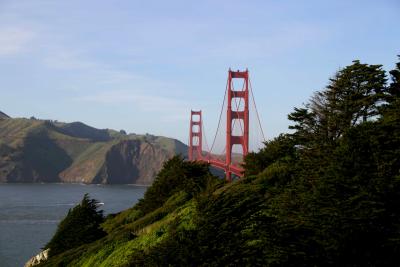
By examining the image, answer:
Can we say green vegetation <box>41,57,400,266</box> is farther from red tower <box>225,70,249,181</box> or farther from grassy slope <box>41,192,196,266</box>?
red tower <box>225,70,249,181</box>

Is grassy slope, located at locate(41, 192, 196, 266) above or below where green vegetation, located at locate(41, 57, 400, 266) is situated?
below

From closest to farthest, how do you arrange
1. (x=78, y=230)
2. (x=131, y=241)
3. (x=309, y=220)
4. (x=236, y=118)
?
(x=309, y=220), (x=131, y=241), (x=78, y=230), (x=236, y=118)

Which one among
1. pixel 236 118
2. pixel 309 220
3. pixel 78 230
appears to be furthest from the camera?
pixel 236 118

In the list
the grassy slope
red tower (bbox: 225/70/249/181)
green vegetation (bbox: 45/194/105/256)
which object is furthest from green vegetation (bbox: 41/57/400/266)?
red tower (bbox: 225/70/249/181)

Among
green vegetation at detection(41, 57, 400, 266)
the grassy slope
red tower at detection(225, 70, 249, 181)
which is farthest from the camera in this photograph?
red tower at detection(225, 70, 249, 181)

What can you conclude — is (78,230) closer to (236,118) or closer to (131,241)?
(131,241)

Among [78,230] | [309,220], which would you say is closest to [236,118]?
[78,230]

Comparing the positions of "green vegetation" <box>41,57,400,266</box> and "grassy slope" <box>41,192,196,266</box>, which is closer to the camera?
"green vegetation" <box>41,57,400,266</box>

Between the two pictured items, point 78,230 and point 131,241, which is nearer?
point 131,241

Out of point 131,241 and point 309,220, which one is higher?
point 309,220

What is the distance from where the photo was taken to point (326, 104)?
31328 mm

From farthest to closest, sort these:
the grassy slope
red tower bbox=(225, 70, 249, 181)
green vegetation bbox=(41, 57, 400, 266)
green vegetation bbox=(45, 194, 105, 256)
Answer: red tower bbox=(225, 70, 249, 181)
green vegetation bbox=(45, 194, 105, 256)
the grassy slope
green vegetation bbox=(41, 57, 400, 266)

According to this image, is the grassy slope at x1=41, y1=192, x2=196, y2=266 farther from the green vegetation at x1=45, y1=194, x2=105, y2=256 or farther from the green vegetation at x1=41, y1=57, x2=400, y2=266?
the green vegetation at x1=45, y1=194, x2=105, y2=256

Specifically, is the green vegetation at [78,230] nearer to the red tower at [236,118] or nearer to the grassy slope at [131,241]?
the grassy slope at [131,241]
